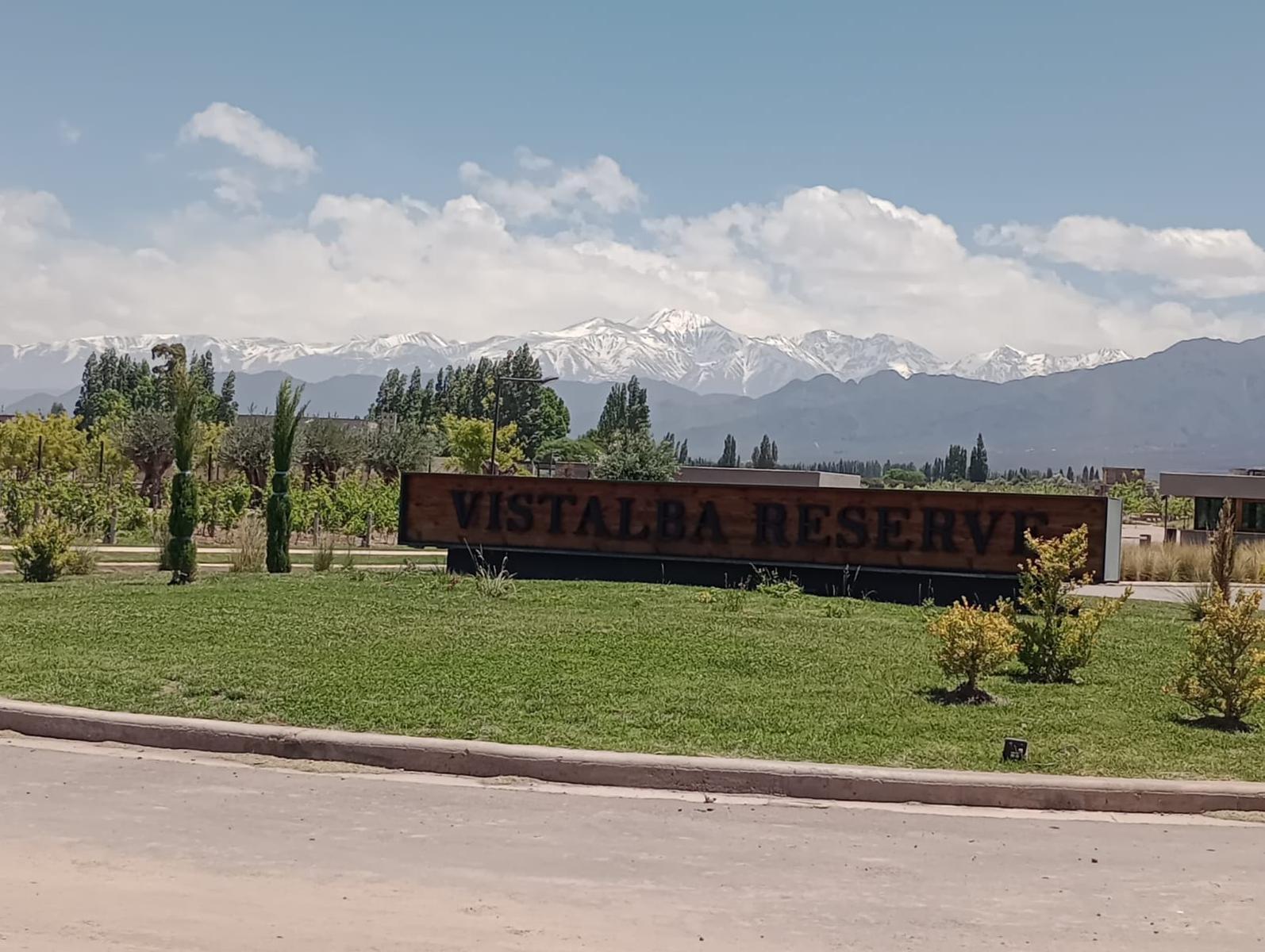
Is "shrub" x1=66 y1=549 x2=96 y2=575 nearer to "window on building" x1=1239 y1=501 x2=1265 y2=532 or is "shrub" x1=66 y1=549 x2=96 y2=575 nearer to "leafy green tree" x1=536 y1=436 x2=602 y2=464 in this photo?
"window on building" x1=1239 y1=501 x2=1265 y2=532

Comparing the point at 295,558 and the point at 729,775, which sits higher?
the point at 295,558

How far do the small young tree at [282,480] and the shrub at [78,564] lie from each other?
273cm

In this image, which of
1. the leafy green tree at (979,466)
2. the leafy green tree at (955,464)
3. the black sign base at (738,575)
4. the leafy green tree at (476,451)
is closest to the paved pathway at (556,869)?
the black sign base at (738,575)

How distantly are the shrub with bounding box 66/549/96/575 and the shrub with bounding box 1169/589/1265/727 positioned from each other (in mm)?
15850

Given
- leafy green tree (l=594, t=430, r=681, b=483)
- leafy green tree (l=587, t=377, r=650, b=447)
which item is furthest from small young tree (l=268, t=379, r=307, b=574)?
leafy green tree (l=587, t=377, r=650, b=447)

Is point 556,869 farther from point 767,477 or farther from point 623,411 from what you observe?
point 623,411

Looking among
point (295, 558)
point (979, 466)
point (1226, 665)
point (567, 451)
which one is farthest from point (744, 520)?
point (979, 466)

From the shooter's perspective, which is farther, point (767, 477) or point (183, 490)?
point (767, 477)

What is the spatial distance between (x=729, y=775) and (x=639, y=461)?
3342 centimetres

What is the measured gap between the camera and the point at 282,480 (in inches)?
850

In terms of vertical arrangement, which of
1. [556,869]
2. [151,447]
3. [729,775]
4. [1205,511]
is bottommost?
[556,869]

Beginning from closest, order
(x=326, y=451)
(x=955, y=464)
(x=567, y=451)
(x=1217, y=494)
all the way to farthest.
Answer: (x=1217, y=494) → (x=326, y=451) → (x=567, y=451) → (x=955, y=464)

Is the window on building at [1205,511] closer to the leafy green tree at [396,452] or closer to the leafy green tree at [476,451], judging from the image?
the leafy green tree at [396,452]

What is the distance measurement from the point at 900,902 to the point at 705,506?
553 inches
